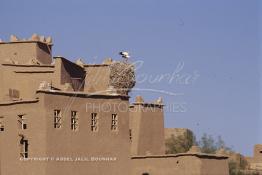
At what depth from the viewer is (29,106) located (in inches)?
1368

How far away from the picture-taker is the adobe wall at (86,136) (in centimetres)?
3441

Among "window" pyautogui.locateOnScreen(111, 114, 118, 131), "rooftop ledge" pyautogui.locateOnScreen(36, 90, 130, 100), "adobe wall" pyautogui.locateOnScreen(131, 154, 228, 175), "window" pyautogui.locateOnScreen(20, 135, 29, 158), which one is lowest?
"adobe wall" pyautogui.locateOnScreen(131, 154, 228, 175)

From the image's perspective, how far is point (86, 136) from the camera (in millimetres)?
35875

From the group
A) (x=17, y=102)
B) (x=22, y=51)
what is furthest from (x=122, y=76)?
(x=17, y=102)

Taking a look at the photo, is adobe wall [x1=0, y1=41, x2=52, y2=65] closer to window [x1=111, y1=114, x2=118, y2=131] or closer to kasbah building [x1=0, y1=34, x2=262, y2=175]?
kasbah building [x1=0, y1=34, x2=262, y2=175]

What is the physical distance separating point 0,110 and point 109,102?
574 cm

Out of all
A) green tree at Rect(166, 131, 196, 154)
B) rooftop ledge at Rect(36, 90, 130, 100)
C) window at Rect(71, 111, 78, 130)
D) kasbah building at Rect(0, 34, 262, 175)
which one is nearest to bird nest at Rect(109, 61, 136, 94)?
kasbah building at Rect(0, 34, 262, 175)

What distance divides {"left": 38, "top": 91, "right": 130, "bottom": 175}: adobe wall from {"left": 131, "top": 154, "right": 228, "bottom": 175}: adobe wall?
90 cm

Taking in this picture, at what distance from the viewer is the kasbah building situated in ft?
113

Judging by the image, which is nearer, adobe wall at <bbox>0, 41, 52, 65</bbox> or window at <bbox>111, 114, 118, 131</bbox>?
window at <bbox>111, 114, 118, 131</bbox>

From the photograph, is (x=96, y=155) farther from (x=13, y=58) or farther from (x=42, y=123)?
(x=13, y=58)

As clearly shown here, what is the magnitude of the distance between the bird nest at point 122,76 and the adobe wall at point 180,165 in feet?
15.8

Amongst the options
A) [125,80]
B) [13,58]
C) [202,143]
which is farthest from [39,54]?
[202,143]

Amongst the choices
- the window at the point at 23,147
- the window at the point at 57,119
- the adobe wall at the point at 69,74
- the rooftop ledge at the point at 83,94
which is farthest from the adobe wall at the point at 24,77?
the window at the point at 23,147
